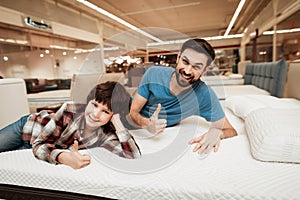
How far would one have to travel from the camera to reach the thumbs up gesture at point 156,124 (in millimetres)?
648

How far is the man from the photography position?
634 millimetres

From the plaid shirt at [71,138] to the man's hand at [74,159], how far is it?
28mm

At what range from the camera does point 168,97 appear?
0.73 meters

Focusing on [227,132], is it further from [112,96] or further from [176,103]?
[112,96]

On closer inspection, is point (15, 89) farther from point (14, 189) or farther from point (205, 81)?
point (205, 81)

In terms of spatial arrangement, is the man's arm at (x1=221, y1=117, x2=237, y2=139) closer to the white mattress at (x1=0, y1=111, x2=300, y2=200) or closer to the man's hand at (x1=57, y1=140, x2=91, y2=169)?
the white mattress at (x1=0, y1=111, x2=300, y2=200)

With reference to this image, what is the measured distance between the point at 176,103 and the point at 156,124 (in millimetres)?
154

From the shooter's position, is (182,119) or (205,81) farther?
(182,119)

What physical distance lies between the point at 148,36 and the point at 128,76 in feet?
0.64

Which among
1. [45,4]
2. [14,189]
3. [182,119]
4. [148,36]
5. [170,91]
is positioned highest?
[45,4]

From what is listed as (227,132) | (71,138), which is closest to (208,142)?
(227,132)

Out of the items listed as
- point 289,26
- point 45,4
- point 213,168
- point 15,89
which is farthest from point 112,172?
point 45,4

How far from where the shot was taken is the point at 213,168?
518 millimetres

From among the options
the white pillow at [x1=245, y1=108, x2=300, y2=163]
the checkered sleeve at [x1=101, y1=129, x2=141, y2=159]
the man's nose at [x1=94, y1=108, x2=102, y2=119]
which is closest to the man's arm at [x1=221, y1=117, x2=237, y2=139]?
the white pillow at [x1=245, y1=108, x2=300, y2=163]
